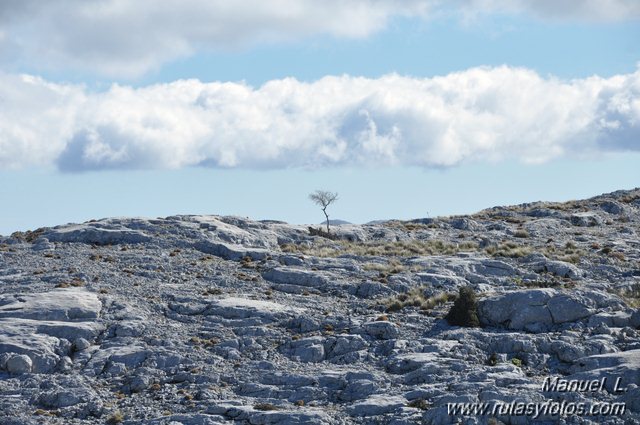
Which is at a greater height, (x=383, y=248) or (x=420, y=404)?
(x=383, y=248)

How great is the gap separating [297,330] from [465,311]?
812 centimetres

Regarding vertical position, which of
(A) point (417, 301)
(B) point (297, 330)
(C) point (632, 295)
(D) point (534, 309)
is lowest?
(B) point (297, 330)

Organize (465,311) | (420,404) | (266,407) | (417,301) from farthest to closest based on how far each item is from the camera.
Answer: (417,301)
(465,311)
(266,407)
(420,404)

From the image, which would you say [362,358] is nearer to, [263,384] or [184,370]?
[263,384]

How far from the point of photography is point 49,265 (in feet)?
159

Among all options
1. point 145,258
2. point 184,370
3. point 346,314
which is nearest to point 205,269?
point 145,258

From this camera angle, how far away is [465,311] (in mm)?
37625

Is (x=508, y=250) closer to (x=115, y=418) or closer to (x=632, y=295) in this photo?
(x=632, y=295)

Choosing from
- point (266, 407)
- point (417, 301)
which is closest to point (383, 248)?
point (417, 301)

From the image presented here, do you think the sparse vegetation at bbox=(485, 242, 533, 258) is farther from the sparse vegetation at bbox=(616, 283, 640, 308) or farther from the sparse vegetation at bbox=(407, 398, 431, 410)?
the sparse vegetation at bbox=(407, 398, 431, 410)

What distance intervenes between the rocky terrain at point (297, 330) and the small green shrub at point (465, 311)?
38cm

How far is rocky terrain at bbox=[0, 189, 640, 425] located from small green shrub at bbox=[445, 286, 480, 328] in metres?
0.38

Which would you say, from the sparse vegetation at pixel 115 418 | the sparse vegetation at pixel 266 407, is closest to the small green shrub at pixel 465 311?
the sparse vegetation at pixel 266 407

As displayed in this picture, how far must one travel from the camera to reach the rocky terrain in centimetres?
2914
